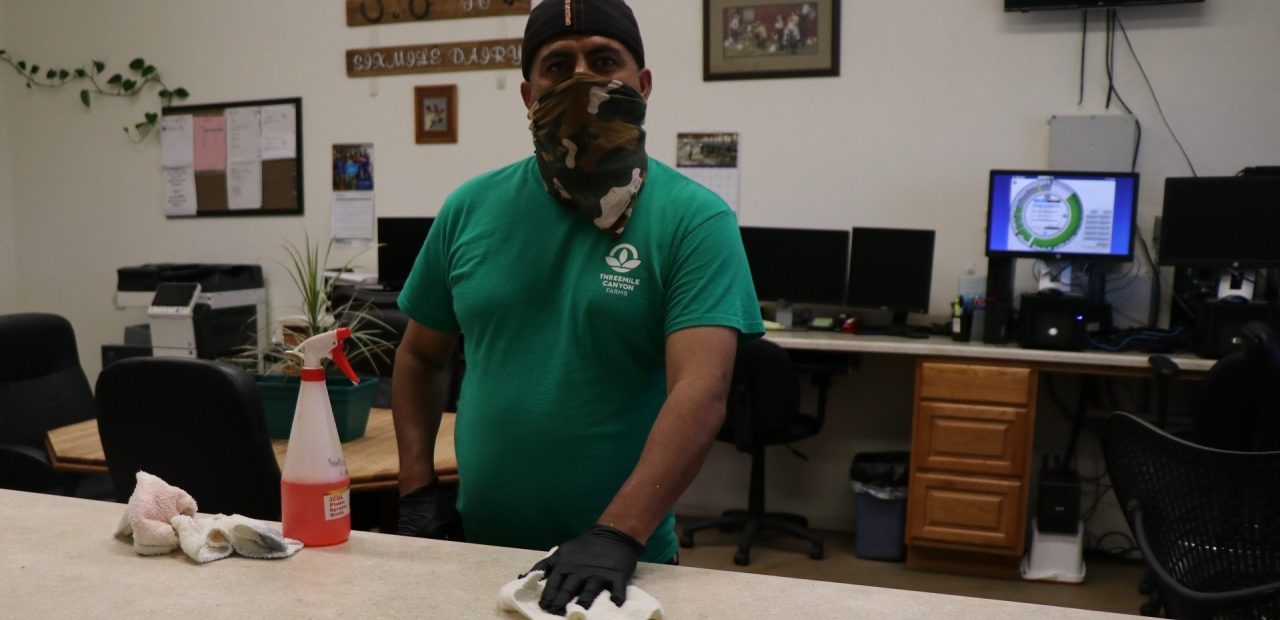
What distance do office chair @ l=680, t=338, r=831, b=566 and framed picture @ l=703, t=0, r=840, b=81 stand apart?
1343mm

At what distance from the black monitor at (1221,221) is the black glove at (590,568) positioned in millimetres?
3015

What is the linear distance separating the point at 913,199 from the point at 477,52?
213 cm

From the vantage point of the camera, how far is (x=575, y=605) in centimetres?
97

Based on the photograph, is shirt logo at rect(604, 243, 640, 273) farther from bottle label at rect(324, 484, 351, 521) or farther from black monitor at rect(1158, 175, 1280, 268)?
black monitor at rect(1158, 175, 1280, 268)

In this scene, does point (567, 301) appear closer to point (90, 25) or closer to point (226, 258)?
point (226, 258)

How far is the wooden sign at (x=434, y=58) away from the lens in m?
4.50

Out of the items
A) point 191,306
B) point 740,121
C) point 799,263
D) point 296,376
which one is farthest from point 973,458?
point 191,306

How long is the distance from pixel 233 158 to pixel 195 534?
170 inches

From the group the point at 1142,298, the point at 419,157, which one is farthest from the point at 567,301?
the point at 419,157

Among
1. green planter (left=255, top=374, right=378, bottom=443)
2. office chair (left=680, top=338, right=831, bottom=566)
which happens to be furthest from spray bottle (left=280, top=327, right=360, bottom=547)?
office chair (left=680, top=338, right=831, bottom=566)

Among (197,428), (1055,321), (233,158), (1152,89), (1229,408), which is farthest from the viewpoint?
(233,158)

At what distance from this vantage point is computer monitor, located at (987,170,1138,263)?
3.53 meters

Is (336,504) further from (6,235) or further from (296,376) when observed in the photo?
(6,235)

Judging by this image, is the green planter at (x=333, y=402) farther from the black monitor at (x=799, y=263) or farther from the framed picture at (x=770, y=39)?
the framed picture at (x=770, y=39)
